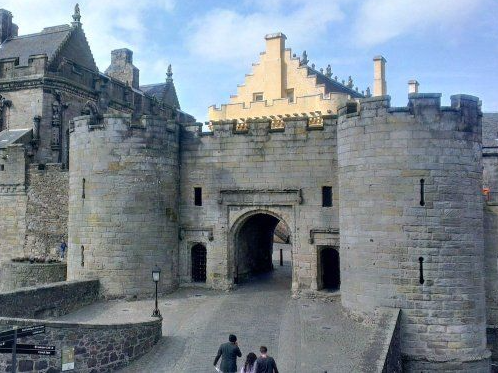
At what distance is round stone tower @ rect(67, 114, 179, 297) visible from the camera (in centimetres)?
1862

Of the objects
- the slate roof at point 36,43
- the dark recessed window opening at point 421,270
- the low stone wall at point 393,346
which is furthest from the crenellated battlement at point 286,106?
the low stone wall at point 393,346

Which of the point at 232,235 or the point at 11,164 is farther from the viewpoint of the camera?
the point at 11,164

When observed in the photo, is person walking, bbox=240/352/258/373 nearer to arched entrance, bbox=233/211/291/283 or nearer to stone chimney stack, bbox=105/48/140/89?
arched entrance, bbox=233/211/291/283

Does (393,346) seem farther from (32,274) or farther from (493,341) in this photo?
(32,274)

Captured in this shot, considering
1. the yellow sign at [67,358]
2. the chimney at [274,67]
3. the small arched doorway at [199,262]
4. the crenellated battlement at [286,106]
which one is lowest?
the yellow sign at [67,358]

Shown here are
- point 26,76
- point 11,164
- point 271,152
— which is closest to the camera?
point 271,152

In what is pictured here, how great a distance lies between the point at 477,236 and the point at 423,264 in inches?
75.4

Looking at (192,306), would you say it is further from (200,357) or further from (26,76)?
(26,76)

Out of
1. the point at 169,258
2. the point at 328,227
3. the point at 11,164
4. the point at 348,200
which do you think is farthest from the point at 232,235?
the point at 11,164

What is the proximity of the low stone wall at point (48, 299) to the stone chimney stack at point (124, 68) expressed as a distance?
25.0 metres

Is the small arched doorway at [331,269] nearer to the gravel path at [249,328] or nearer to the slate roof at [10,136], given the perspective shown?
the gravel path at [249,328]

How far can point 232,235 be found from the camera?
1980 cm

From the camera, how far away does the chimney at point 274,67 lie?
3531cm

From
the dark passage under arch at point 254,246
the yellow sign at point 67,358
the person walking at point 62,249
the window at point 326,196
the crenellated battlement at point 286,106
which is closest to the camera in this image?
the yellow sign at point 67,358
